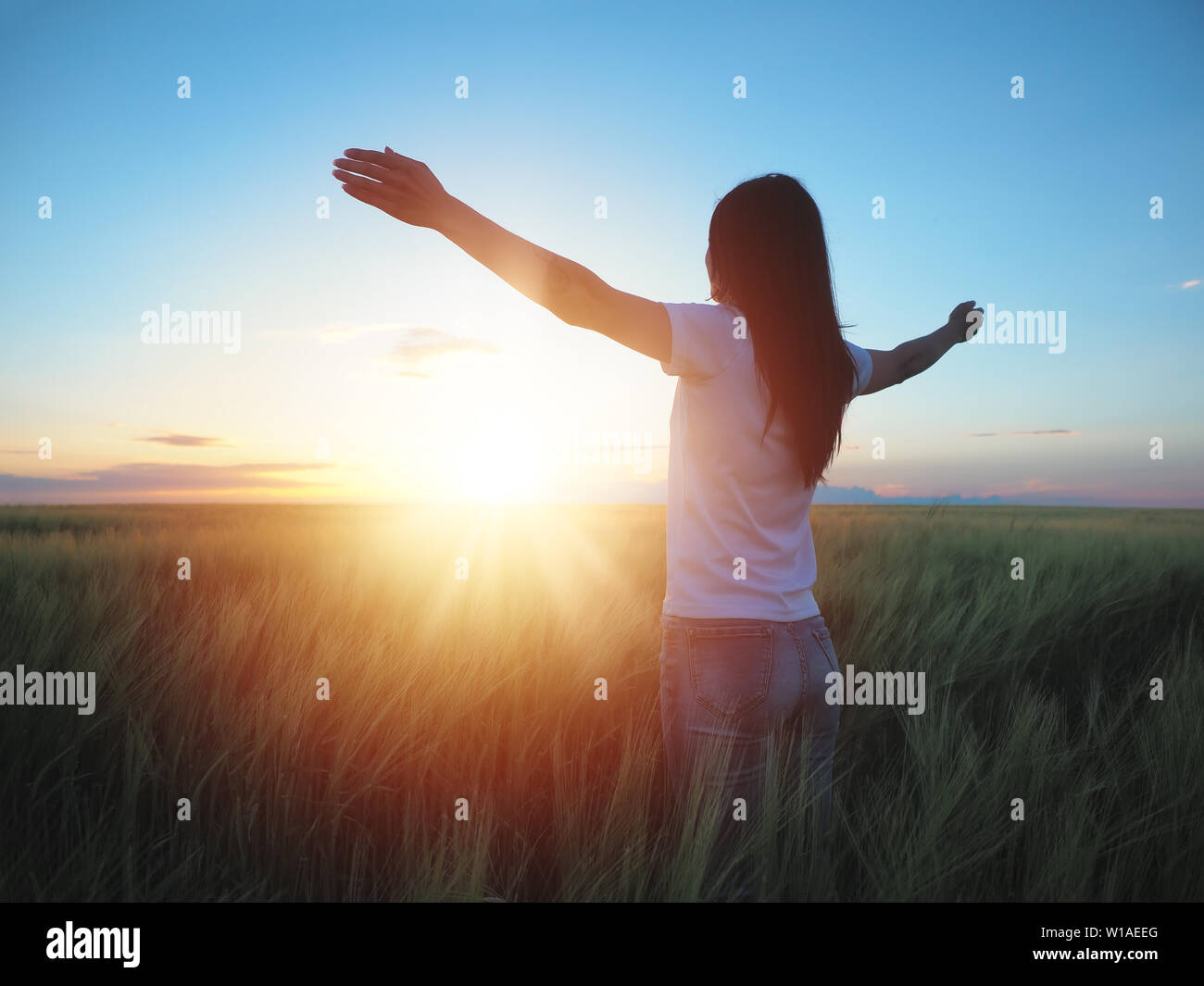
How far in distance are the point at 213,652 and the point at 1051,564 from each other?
5.69 metres

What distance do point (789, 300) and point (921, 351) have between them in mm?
879

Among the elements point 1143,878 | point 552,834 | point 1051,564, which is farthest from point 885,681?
point 1051,564

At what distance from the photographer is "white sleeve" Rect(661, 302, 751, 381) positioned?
1.35 meters

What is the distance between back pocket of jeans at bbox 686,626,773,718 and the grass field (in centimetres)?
32

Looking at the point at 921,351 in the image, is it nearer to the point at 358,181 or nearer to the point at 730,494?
the point at 730,494

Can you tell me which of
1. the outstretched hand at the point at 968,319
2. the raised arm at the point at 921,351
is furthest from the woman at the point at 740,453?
the outstretched hand at the point at 968,319

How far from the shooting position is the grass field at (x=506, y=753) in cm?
173

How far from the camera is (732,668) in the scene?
4.77ft

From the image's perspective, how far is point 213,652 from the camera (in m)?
2.62

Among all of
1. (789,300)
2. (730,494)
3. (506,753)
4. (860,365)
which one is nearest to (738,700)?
(730,494)

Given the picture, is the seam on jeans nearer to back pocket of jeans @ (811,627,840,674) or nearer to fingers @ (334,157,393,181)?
back pocket of jeans @ (811,627,840,674)

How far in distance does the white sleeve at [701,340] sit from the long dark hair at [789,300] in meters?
0.07

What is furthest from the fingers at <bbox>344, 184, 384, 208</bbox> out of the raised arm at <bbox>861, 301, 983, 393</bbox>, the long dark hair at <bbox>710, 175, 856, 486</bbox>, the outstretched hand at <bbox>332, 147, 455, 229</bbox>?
the raised arm at <bbox>861, 301, 983, 393</bbox>
